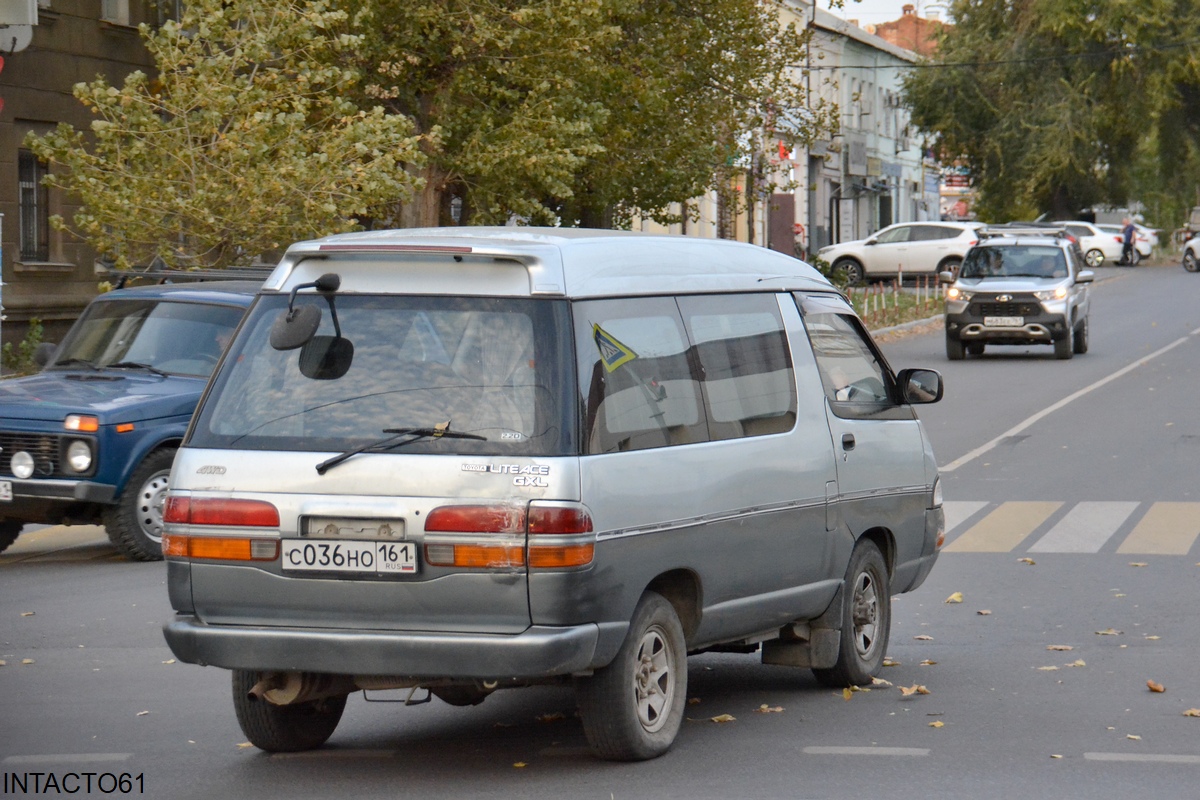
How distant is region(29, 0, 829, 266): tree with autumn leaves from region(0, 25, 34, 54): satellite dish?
77cm

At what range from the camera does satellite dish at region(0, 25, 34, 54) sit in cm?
1936

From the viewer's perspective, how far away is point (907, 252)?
171 ft

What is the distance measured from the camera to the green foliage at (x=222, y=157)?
63.4ft

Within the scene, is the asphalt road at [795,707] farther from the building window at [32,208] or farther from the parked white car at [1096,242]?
the parked white car at [1096,242]

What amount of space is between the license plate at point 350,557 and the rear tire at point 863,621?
2.42m

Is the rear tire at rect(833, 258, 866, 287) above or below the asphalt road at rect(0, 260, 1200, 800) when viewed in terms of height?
above

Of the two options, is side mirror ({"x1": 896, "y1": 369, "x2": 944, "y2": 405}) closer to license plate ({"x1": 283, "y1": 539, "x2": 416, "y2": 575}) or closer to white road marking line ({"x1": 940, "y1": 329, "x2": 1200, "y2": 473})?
license plate ({"x1": 283, "y1": 539, "x2": 416, "y2": 575})

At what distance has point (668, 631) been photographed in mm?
6379

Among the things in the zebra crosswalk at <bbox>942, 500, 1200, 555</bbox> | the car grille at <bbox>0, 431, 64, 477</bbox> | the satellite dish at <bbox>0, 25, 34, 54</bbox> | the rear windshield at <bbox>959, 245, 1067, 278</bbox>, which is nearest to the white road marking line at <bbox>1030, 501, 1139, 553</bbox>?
the zebra crosswalk at <bbox>942, 500, 1200, 555</bbox>

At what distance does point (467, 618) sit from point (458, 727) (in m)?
1.53

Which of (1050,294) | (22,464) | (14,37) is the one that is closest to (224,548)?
(22,464)

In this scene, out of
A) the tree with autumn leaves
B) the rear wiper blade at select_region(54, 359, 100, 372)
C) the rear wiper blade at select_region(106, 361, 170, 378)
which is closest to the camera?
the rear wiper blade at select_region(106, 361, 170, 378)

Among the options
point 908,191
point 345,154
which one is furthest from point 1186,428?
point 908,191

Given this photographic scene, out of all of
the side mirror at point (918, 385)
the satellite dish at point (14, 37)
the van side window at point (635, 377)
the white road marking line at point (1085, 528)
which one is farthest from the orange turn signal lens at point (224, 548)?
the satellite dish at point (14, 37)
